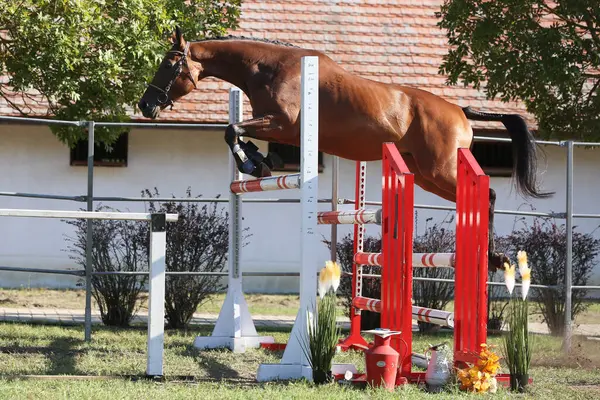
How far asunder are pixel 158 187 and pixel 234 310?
744 cm

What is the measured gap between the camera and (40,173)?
48.1 feet

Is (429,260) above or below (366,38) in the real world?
below

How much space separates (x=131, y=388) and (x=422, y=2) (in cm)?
1219

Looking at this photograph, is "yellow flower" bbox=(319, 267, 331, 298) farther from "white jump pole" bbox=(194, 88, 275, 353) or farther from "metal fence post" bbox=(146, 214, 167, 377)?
"white jump pole" bbox=(194, 88, 275, 353)

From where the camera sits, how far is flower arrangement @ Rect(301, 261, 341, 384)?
5.81 m

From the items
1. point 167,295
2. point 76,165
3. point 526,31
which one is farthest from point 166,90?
point 76,165

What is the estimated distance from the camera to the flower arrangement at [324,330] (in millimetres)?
5809

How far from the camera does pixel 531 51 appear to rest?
31.0 ft

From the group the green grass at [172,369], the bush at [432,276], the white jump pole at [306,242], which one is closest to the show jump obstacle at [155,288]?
the green grass at [172,369]

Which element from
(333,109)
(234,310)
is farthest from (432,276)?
(333,109)

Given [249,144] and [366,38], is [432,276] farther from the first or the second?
[366,38]

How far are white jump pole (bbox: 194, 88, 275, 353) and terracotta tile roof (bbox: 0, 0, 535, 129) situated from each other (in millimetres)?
6637

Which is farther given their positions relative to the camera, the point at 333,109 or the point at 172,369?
the point at 333,109

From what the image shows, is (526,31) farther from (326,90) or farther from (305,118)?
(305,118)
